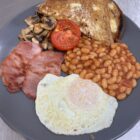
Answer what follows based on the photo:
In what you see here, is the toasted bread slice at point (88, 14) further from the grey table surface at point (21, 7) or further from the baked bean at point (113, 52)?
the grey table surface at point (21, 7)

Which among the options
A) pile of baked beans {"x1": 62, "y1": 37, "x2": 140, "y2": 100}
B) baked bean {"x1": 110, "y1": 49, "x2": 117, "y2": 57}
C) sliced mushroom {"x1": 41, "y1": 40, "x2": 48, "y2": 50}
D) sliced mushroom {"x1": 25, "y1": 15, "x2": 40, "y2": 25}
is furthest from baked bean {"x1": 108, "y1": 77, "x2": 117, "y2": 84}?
sliced mushroom {"x1": 25, "y1": 15, "x2": 40, "y2": 25}

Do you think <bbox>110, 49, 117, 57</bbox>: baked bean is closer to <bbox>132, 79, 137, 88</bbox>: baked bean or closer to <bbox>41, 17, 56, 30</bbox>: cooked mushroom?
<bbox>132, 79, 137, 88</bbox>: baked bean

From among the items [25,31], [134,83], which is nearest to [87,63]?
[134,83]

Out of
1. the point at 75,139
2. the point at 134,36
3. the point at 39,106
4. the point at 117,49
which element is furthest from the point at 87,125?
the point at 134,36

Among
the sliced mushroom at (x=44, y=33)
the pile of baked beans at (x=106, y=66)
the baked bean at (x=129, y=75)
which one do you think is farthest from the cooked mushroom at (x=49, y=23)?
the baked bean at (x=129, y=75)

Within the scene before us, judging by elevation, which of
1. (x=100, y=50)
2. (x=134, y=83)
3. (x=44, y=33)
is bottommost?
(x=134, y=83)

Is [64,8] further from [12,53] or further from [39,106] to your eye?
[39,106]

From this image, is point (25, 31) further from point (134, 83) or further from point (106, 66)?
point (134, 83)
